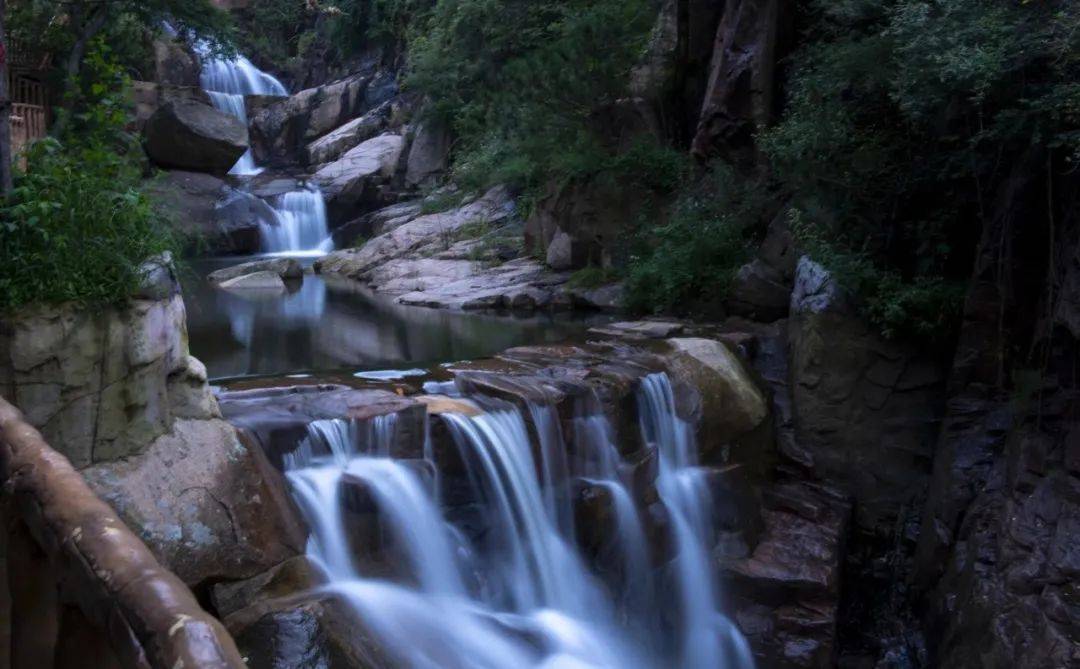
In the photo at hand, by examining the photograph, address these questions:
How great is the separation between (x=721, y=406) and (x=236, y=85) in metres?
25.7

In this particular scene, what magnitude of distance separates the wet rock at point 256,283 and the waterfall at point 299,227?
559cm

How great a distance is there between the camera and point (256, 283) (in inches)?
697

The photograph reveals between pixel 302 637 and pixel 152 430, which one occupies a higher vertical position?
pixel 152 430

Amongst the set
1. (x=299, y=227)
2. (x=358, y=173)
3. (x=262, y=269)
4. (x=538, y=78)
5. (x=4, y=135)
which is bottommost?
(x=262, y=269)

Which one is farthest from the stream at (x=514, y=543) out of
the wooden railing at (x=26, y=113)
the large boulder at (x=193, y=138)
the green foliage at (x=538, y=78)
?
the large boulder at (x=193, y=138)

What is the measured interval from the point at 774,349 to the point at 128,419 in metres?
6.90

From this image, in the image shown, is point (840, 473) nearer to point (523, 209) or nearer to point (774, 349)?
point (774, 349)

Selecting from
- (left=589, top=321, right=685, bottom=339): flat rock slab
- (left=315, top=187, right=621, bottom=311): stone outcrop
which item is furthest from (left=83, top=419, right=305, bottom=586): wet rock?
(left=315, top=187, right=621, bottom=311): stone outcrop

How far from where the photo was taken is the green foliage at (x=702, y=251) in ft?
39.6

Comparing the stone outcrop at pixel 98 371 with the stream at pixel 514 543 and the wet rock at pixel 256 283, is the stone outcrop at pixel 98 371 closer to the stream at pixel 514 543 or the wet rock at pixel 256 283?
the stream at pixel 514 543

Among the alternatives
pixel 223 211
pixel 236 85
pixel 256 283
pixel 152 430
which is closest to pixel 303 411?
pixel 152 430

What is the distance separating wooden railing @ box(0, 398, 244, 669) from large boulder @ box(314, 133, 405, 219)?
22946mm

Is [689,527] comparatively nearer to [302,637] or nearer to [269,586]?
[269,586]

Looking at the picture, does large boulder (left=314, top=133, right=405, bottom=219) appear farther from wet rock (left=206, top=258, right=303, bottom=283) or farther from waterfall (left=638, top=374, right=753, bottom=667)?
waterfall (left=638, top=374, right=753, bottom=667)
